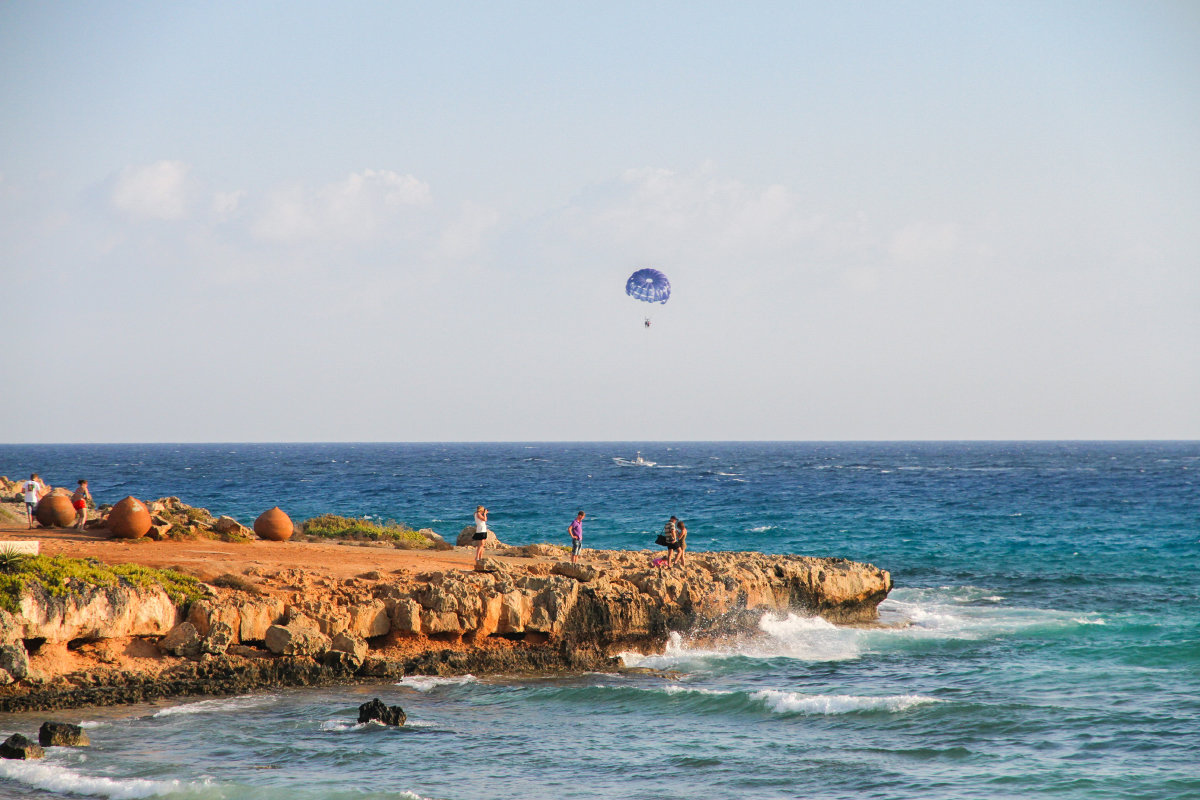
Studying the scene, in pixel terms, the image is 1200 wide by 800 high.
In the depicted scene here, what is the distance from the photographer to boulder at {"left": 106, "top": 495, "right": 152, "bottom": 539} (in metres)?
A: 25.3

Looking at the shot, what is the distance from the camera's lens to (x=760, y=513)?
6197 centimetres

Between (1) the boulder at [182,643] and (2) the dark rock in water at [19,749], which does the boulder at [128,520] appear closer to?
(1) the boulder at [182,643]

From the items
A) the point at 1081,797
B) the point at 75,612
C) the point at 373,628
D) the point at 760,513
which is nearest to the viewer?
Result: the point at 1081,797

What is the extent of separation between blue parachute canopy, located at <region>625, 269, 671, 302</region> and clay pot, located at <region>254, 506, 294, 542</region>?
15575 millimetres

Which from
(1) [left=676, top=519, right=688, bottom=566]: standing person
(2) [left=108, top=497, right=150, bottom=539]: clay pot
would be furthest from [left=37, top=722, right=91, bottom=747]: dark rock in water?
(1) [left=676, top=519, right=688, bottom=566]: standing person

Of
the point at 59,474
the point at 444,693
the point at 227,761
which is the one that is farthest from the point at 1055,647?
the point at 59,474

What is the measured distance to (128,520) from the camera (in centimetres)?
2533

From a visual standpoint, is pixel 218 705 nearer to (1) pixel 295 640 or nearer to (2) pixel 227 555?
(1) pixel 295 640

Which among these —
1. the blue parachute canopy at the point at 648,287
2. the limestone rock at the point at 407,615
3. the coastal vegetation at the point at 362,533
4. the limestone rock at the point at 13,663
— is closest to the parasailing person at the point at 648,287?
the blue parachute canopy at the point at 648,287

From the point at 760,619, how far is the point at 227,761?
14742 mm

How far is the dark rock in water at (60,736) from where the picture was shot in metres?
15.7

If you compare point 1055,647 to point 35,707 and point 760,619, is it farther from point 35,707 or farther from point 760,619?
point 35,707

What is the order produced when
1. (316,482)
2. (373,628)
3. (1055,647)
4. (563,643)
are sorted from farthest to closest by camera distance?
(316,482), (1055,647), (563,643), (373,628)

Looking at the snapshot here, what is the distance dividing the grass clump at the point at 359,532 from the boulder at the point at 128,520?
7853 millimetres
